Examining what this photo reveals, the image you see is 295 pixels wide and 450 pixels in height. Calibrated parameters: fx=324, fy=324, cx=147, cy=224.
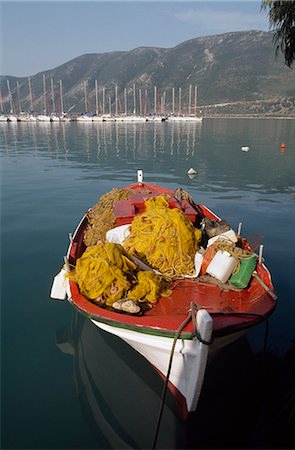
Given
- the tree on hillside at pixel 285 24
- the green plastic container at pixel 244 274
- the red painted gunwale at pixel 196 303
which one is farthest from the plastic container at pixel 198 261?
the tree on hillside at pixel 285 24

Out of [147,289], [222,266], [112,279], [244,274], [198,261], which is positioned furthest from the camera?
[198,261]

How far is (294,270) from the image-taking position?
9.74 m

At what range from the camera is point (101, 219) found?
30.1ft

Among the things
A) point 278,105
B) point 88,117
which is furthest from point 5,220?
point 278,105

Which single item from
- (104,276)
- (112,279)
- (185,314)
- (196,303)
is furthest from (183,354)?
A: (104,276)

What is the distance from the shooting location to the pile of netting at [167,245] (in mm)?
6781

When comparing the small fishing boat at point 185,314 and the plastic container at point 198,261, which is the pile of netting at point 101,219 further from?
the plastic container at point 198,261

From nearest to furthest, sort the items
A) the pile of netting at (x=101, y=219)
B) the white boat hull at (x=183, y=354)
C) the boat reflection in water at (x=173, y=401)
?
the white boat hull at (x=183, y=354) < the boat reflection in water at (x=173, y=401) < the pile of netting at (x=101, y=219)

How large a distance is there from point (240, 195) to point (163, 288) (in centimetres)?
1379

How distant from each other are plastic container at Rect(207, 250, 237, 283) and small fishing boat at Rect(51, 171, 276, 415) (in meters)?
0.05

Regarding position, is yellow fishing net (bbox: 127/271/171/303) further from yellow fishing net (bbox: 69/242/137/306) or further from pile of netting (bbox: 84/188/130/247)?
pile of netting (bbox: 84/188/130/247)

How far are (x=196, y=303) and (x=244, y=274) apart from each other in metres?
1.16

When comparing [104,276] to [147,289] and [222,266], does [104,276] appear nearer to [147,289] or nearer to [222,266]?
[147,289]

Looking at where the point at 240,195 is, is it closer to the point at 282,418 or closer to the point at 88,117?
the point at 282,418
